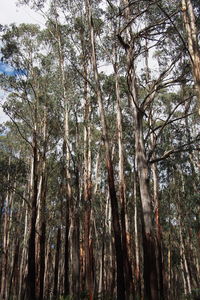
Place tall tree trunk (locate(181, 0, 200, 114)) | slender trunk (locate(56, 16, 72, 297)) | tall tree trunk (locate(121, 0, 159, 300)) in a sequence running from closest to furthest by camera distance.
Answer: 1. tall tree trunk (locate(181, 0, 200, 114))
2. tall tree trunk (locate(121, 0, 159, 300))
3. slender trunk (locate(56, 16, 72, 297))

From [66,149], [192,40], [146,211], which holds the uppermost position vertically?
[66,149]

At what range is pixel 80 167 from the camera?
14.4 metres

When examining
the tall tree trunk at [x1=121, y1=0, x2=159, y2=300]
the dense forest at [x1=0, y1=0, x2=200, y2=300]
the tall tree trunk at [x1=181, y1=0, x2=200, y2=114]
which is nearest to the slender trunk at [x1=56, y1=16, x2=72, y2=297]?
the dense forest at [x1=0, y1=0, x2=200, y2=300]

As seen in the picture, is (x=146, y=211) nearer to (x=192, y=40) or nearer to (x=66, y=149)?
(x=192, y=40)

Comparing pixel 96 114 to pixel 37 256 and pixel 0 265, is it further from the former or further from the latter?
pixel 0 265

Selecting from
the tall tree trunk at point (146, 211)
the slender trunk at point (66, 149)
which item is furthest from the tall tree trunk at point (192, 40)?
the slender trunk at point (66, 149)

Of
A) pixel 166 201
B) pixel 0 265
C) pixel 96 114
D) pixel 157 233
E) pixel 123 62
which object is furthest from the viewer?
pixel 0 265

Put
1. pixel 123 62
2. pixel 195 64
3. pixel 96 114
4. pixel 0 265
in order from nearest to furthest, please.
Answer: pixel 195 64
pixel 123 62
pixel 96 114
pixel 0 265

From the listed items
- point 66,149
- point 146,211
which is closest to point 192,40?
point 146,211

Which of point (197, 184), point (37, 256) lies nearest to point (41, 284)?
point (37, 256)

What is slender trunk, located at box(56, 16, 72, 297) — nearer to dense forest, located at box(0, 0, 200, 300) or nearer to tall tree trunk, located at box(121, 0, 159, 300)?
dense forest, located at box(0, 0, 200, 300)

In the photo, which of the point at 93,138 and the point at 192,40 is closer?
the point at 192,40

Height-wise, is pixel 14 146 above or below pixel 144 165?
above

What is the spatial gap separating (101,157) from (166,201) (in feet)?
19.1
